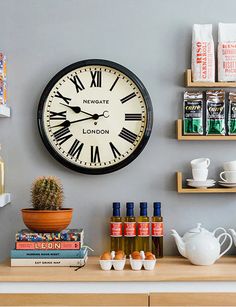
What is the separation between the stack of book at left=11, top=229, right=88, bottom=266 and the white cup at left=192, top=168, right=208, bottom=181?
0.65 m

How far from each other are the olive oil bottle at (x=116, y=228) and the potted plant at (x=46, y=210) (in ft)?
0.76

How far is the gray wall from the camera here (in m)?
3.01

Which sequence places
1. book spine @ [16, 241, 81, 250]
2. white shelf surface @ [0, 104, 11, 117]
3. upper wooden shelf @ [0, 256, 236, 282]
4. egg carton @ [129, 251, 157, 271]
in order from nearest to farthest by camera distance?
upper wooden shelf @ [0, 256, 236, 282]
egg carton @ [129, 251, 157, 271]
book spine @ [16, 241, 81, 250]
white shelf surface @ [0, 104, 11, 117]

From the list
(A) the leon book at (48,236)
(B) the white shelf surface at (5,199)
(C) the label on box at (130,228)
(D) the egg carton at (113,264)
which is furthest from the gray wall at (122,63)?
(D) the egg carton at (113,264)

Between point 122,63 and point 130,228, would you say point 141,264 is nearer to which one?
point 130,228

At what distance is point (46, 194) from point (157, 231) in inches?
22.9

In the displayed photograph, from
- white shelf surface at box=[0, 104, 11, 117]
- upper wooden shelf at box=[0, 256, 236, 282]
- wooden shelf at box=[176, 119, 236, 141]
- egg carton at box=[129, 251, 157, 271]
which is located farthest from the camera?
wooden shelf at box=[176, 119, 236, 141]

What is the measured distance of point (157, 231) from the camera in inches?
114

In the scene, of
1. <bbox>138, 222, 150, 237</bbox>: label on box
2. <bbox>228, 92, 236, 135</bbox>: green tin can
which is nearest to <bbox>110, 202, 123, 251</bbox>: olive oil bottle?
<bbox>138, 222, 150, 237</bbox>: label on box

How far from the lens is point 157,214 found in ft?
9.53

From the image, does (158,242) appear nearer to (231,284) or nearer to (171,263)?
(171,263)

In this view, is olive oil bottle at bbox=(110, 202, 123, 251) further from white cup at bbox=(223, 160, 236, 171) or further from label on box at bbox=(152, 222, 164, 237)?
white cup at bbox=(223, 160, 236, 171)

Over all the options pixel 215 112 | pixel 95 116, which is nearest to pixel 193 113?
pixel 215 112

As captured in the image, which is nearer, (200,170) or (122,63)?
(200,170)
